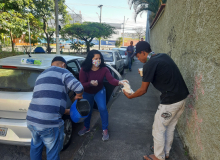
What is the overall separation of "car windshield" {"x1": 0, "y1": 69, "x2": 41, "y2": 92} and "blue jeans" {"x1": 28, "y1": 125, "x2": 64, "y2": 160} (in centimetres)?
82

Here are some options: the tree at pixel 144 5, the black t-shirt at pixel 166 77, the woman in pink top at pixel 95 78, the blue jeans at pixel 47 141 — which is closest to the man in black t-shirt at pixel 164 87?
the black t-shirt at pixel 166 77

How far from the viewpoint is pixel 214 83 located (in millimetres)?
1902

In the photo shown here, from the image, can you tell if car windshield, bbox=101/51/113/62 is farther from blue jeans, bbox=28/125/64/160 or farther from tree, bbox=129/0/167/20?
blue jeans, bbox=28/125/64/160

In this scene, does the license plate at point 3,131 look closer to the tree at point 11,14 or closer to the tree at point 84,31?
the tree at point 11,14

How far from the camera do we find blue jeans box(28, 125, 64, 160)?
1.93 m

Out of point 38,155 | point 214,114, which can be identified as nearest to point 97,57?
point 38,155

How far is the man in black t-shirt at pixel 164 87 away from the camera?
85.1 inches

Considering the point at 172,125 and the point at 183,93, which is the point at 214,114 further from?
the point at 172,125

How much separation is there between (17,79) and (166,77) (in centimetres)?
228

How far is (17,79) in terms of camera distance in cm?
264

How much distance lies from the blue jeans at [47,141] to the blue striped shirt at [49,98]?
0.07 m

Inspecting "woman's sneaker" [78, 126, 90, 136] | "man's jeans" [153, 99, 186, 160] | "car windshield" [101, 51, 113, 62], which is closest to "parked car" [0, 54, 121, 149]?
"woman's sneaker" [78, 126, 90, 136]

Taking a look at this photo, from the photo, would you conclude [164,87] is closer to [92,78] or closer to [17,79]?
[92,78]

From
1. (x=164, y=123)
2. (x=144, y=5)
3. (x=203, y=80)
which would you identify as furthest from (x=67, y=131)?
(x=144, y=5)
